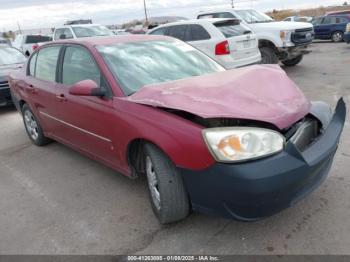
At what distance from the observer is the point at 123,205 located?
11.6 ft

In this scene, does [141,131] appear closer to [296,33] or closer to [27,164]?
[27,164]

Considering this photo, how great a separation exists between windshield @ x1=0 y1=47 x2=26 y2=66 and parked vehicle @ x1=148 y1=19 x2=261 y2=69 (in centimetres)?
433

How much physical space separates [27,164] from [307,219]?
3.70 m

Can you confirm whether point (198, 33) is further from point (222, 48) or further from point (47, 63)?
point (47, 63)

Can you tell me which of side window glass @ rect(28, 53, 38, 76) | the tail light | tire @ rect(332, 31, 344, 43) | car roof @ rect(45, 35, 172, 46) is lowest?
tire @ rect(332, 31, 344, 43)

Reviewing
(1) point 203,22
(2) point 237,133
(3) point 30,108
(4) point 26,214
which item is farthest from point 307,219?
(1) point 203,22

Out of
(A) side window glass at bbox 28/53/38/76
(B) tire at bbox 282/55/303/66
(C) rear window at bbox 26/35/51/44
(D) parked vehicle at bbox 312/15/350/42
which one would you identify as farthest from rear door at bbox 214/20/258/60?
(C) rear window at bbox 26/35/51/44

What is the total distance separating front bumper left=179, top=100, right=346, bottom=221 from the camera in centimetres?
236

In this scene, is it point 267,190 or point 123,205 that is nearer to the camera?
point 267,190

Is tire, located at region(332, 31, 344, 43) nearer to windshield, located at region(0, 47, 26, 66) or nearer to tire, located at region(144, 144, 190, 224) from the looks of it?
windshield, located at region(0, 47, 26, 66)

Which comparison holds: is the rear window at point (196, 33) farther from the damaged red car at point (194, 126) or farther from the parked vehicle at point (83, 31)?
the parked vehicle at point (83, 31)

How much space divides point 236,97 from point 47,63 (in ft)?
10.1

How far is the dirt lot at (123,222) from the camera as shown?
2.79 m

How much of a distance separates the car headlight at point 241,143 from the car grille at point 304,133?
273 mm
